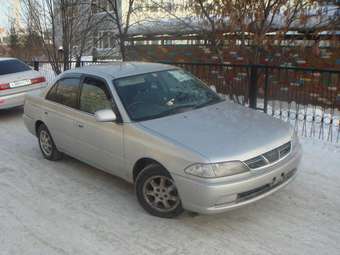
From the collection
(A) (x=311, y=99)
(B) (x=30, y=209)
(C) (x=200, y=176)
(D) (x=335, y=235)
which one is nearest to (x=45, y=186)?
Result: (B) (x=30, y=209)

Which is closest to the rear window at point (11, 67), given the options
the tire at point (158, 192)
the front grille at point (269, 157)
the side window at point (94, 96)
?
the side window at point (94, 96)

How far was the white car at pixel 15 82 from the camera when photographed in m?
8.30

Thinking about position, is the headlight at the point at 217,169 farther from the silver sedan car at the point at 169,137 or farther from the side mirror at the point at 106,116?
the side mirror at the point at 106,116

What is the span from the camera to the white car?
830 cm

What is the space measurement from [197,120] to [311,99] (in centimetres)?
453

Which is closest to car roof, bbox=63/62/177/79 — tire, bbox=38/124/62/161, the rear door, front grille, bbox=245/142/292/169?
the rear door

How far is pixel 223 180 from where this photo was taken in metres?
3.29

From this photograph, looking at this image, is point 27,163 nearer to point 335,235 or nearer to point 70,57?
point 335,235

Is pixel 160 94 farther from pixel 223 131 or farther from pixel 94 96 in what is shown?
pixel 223 131

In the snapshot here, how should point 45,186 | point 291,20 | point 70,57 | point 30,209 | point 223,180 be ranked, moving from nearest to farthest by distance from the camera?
1. point 223,180
2. point 30,209
3. point 45,186
4. point 291,20
5. point 70,57

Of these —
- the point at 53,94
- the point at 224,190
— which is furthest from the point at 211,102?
the point at 53,94

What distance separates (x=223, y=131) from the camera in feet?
12.3

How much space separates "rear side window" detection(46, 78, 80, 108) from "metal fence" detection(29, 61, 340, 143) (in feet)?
11.2

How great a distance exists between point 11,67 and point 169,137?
6.77 m
